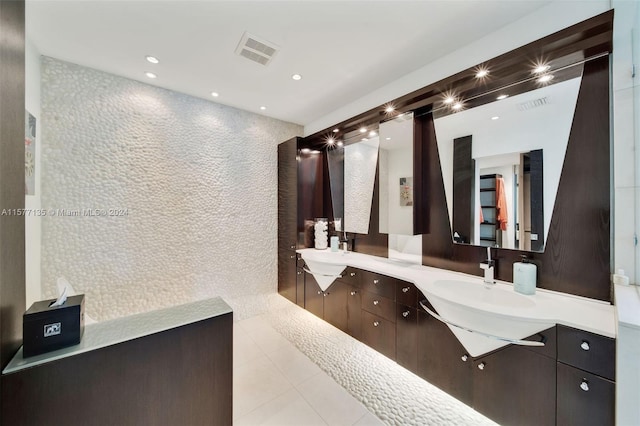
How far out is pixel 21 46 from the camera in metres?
1.00

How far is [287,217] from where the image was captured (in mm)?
3508

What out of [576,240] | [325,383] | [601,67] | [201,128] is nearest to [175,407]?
[325,383]

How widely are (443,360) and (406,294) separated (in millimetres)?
516

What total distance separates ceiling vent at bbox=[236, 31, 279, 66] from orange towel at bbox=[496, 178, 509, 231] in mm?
2217

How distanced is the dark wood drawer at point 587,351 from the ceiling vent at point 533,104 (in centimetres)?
152

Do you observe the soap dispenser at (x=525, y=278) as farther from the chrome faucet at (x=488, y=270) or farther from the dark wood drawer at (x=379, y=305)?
the dark wood drawer at (x=379, y=305)

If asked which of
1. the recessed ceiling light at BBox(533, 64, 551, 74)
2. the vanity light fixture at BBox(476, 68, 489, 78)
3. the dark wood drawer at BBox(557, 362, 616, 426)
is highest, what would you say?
the vanity light fixture at BBox(476, 68, 489, 78)

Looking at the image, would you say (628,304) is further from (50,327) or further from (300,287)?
(300,287)

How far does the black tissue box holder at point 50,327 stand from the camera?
845 millimetres

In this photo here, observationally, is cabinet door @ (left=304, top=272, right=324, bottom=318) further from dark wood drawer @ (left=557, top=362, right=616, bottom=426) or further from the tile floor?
→ dark wood drawer @ (left=557, top=362, right=616, bottom=426)

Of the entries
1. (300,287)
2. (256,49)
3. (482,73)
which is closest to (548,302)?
(482,73)

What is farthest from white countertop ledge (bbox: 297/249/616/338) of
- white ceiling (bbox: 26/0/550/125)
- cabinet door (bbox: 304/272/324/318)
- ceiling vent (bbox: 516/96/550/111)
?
white ceiling (bbox: 26/0/550/125)

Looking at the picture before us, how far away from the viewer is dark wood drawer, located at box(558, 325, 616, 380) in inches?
44.4

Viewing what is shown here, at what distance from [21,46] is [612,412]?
3.20 metres
